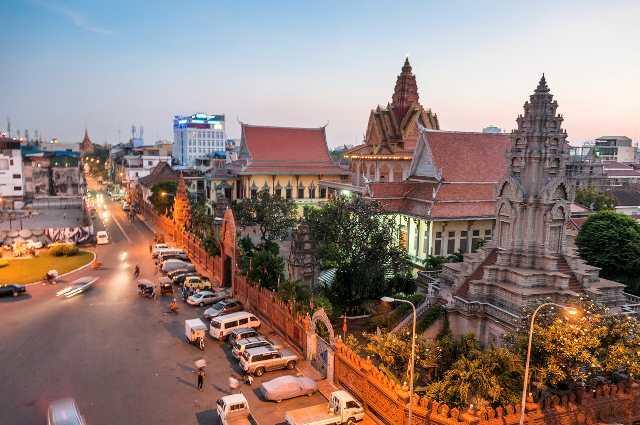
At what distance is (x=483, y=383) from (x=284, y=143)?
177 feet

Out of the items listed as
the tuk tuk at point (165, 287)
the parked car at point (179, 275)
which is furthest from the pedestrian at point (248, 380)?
the parked car at point (179, 275)

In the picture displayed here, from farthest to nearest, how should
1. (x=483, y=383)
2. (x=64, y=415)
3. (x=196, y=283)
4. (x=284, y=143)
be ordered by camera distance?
1. (x=284, y=143)
2. (x=196, y=283)
3. (x=64, y=415)
4. (x=483, y=383)

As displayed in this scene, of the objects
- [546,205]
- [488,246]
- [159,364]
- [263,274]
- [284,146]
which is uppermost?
[284,146]

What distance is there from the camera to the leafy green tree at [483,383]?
15.2 metres

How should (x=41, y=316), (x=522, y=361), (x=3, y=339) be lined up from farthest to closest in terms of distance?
(x=41, y=316), (x=3, y=339), (x=522, y=361)

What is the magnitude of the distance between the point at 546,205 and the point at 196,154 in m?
Result: 152


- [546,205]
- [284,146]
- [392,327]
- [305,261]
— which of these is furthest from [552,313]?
[284,146]

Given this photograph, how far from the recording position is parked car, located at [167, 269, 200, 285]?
119ft

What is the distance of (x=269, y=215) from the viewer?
4297cm

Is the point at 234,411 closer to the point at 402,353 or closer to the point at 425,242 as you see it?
the point at 402,353

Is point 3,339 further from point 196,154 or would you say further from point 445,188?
point 196,154

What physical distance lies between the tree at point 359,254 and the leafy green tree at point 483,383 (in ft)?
44.9

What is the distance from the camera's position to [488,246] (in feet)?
82.1

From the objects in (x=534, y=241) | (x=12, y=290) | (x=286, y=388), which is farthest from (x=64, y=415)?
(x=534, y=241)
